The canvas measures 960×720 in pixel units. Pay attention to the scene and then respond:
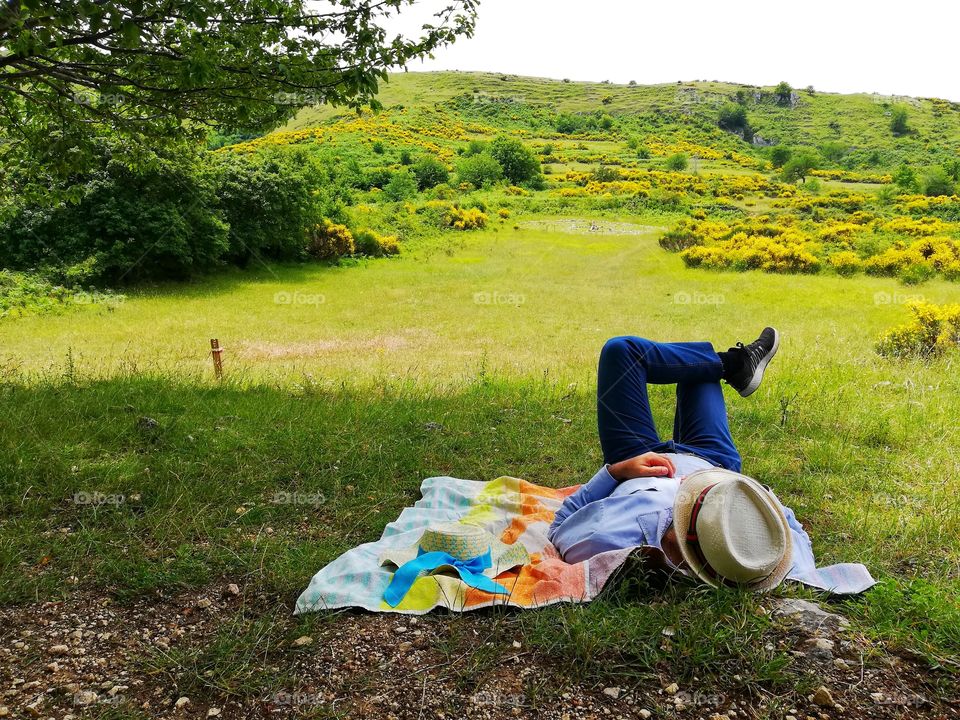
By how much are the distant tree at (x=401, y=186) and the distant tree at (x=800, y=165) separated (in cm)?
1716

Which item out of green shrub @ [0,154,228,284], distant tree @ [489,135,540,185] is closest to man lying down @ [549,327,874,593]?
green shrub @ [0,154,228,284]

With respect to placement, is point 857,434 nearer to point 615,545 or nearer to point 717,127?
point 615,545

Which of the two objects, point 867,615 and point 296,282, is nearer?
point 867,615

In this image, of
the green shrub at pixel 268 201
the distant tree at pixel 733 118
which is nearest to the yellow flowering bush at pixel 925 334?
the green shrub at pixel 268 201

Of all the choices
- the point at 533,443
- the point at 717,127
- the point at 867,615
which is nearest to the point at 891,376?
the point at 533,443

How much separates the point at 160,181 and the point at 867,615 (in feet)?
68.0

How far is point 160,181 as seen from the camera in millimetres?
18953

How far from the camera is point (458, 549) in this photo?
3.16 m

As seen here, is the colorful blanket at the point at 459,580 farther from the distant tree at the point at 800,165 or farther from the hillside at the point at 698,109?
the distant tree at the point at 800,165

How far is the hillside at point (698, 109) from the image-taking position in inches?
1170

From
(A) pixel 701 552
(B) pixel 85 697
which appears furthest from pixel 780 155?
(B) pixel 85 697

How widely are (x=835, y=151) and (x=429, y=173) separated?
756 inches

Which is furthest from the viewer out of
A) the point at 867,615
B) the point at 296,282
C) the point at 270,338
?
the point at 296,282

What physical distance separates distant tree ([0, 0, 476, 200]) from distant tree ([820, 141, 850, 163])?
30408 millimetres
